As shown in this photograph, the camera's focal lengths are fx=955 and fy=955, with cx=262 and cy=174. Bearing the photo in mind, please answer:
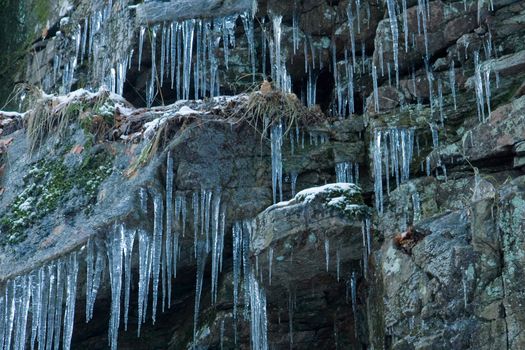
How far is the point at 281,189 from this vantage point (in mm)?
9391

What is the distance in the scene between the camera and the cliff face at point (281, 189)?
27.7 feet

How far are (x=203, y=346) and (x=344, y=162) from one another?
230cm

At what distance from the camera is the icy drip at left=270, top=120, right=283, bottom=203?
369 inches

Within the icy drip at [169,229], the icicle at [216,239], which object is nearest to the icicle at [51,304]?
the icy drip at [169,229]

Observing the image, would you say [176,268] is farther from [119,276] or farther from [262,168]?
[262,168]

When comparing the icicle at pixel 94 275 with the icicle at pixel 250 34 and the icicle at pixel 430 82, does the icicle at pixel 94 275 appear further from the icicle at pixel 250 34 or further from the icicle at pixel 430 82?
the icicle at pixel 430 82

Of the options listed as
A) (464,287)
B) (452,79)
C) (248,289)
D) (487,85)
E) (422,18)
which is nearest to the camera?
(464,287)

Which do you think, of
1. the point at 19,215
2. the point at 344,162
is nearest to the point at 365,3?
the point at 344,162

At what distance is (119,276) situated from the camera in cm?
892

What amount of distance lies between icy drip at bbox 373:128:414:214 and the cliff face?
2 centimetres

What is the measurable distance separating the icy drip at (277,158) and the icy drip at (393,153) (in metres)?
0.93

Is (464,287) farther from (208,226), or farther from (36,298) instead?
(36,298)

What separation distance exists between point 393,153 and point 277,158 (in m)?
1.15

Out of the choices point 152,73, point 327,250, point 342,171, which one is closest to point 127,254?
point 327,250
